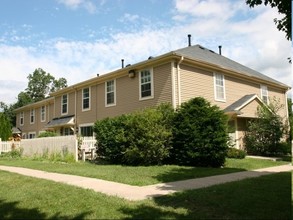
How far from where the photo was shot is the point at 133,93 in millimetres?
20219

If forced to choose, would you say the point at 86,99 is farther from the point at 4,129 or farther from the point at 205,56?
the point at 4,129

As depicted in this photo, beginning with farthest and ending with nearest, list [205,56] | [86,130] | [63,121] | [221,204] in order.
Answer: [63,121] < [86,130] < [205,56] < [221,204]

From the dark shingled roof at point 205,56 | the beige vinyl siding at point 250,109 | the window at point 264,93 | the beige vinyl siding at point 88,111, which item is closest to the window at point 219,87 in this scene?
the dark shingled roof at point 205,56

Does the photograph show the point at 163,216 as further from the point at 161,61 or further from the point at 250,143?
the point at 250,143

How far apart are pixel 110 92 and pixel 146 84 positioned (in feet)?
13.0

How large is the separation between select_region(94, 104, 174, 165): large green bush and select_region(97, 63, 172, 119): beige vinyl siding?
2.32 m

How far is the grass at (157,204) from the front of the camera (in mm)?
5473

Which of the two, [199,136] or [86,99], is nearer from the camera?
[199,136]

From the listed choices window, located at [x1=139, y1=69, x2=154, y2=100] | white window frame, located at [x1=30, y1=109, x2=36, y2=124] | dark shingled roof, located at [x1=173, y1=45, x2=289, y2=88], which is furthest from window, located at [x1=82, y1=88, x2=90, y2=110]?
white window frame, located at [x1=30, y1=109, x2=36, y2=124]

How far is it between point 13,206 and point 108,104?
16075mm

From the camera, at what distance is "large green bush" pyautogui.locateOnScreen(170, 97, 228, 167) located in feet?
44.0

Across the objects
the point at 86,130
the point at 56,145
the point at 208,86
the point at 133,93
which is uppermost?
the point at 208,86

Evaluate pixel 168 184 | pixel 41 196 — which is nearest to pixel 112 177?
pixel 168 184

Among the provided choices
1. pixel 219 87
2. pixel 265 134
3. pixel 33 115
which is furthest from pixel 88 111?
pixel 33 115
